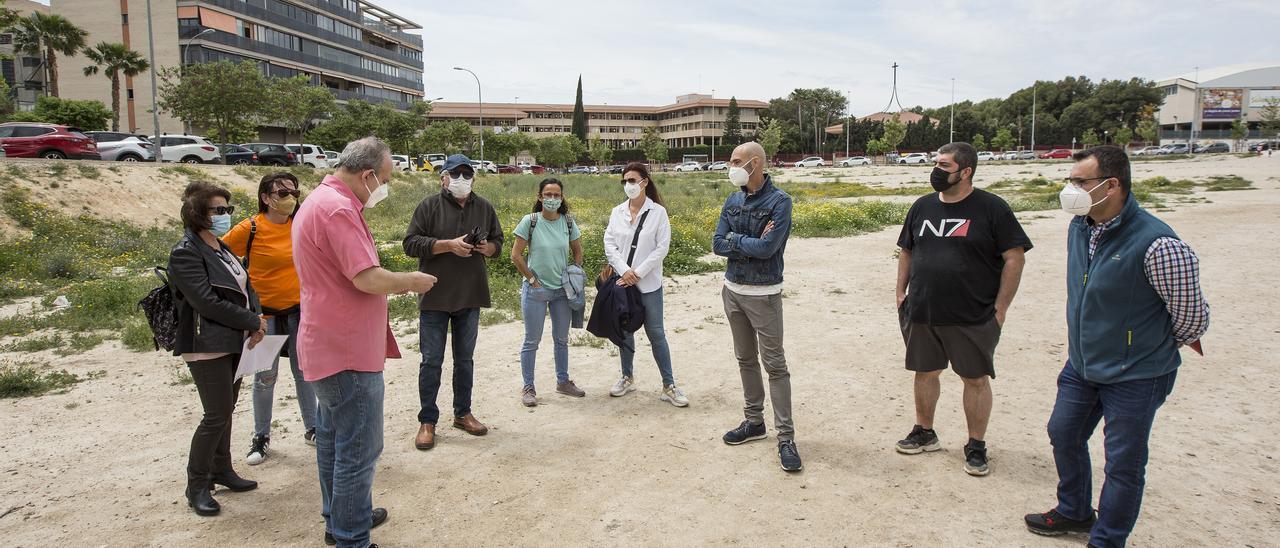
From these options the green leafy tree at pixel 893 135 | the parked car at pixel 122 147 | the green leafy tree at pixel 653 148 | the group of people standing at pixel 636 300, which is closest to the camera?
the group of people standing at pixel 636 300

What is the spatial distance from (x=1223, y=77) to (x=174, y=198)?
129555mm

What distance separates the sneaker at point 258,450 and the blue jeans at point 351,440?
1.59 meters

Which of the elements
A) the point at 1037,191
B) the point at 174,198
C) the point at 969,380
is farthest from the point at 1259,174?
the point at 174,198

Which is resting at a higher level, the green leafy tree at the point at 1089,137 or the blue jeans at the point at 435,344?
the green leafy tree at the point at 1089,137

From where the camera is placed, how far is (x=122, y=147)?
2580cm

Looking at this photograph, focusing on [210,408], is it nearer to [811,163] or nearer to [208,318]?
[208,318]

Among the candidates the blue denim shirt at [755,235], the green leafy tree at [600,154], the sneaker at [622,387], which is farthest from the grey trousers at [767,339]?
the green leafy tree at [600,154]

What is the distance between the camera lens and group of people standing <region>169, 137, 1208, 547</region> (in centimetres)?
301

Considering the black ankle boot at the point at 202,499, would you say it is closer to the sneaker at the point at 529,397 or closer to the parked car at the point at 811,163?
the sneaker at the point at 529,397

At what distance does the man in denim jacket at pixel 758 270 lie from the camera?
430 centimetres

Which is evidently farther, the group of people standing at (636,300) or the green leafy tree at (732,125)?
the green leafy tree at (732,125)

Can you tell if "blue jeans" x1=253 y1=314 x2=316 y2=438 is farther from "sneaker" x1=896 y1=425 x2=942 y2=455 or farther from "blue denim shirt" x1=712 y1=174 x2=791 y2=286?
"sneaker" x1=896 y1=425 x2=942 y2=455

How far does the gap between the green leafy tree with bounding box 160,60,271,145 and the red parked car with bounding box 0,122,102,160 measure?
22.5ft

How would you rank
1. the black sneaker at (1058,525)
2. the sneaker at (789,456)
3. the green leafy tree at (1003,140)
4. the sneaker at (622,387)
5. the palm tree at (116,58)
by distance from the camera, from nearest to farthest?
1. the black sneaker at (1058,525)
2. the sneaker at (789,456)
3. the sneaker at (622,387)
4. the palm tree at (116,58)
5. the green leafy tree at (1003,140)
